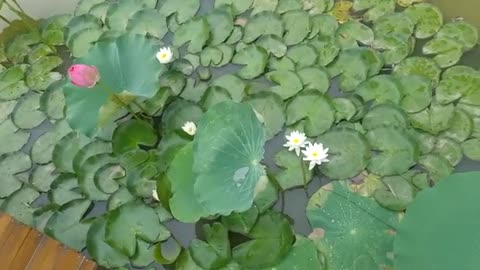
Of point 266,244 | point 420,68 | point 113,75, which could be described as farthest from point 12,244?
point 420,68

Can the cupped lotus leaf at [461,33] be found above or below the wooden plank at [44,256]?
above

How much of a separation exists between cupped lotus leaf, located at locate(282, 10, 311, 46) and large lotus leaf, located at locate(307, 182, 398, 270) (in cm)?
50

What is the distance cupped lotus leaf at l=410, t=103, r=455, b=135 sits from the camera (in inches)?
68.0

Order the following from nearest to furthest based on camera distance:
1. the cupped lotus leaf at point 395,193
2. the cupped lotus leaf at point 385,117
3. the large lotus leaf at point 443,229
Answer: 1. the large lotus leaf at point 443,229
2. the cupped lotus leaf at point 395,193
3. the cupped lotus leaf at point 385,117

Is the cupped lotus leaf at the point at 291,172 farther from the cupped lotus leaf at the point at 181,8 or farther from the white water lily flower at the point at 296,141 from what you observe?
the cupped lotus leaf at the point at 181,8

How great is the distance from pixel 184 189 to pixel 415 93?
0.70 metres

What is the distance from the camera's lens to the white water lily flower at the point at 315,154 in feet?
5.51

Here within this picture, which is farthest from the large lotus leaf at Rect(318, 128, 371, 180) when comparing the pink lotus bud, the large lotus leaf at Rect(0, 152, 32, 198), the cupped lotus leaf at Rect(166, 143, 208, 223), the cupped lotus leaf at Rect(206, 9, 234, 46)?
the large lotus leaf at Rect(0, 152, 32, 198)

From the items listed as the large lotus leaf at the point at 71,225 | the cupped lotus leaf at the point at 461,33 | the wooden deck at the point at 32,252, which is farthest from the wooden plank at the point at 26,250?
the cupped lotus leaf at the point at 461,33

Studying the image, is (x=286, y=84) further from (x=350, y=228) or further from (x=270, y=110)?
(x=350, y=228)

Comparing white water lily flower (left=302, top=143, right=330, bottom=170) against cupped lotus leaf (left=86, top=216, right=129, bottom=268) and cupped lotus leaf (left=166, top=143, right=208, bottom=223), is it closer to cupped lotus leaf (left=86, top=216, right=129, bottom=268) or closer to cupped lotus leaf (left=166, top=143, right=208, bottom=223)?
cupped lotus leaf (left=166, top=143, right=208, bottom=223)

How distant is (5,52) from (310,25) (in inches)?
38.2

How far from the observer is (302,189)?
1697 millimetres

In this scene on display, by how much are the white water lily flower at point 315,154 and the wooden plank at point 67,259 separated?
0.61m
